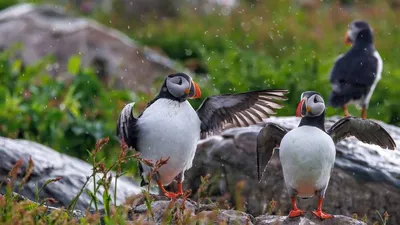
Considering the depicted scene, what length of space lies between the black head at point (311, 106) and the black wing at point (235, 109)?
655mm

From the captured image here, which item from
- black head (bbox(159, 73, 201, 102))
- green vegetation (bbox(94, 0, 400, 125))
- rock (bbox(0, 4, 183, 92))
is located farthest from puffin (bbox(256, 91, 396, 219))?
rock (bbox(0, 4, 183, 92))

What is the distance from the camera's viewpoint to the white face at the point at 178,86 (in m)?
5.70

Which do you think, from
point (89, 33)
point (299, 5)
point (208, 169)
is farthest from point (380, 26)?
Result: point (208, 169)

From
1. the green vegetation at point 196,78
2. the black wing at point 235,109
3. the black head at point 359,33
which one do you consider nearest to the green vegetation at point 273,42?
the green vegetation at point 196,78

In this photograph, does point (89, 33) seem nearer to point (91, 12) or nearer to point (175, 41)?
point (175, 41)

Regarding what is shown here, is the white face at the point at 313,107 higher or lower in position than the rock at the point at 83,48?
higher

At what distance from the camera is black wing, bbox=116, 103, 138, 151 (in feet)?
18.8

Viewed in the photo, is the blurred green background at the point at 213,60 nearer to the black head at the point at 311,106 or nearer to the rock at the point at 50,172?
the rock at the point at 50,172

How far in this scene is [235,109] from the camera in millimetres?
6062

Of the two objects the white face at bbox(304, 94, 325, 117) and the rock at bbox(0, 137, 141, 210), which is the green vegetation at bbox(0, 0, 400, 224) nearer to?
the rock at bbox(0, 137, 141, 210)

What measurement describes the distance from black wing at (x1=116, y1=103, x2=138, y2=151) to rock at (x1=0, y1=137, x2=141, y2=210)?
1.81ft

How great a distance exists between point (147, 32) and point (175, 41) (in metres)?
1.05

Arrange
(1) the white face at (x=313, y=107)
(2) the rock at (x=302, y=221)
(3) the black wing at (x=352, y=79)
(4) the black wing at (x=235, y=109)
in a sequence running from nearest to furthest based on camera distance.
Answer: (2) the rock at (x=302, y=221) → (1) the white face at (x=313, y=107) → (4) the black wing at (x=235, y=109) → (3) the black wing at (x=352, y=79)

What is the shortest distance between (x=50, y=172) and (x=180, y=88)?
1414mm
